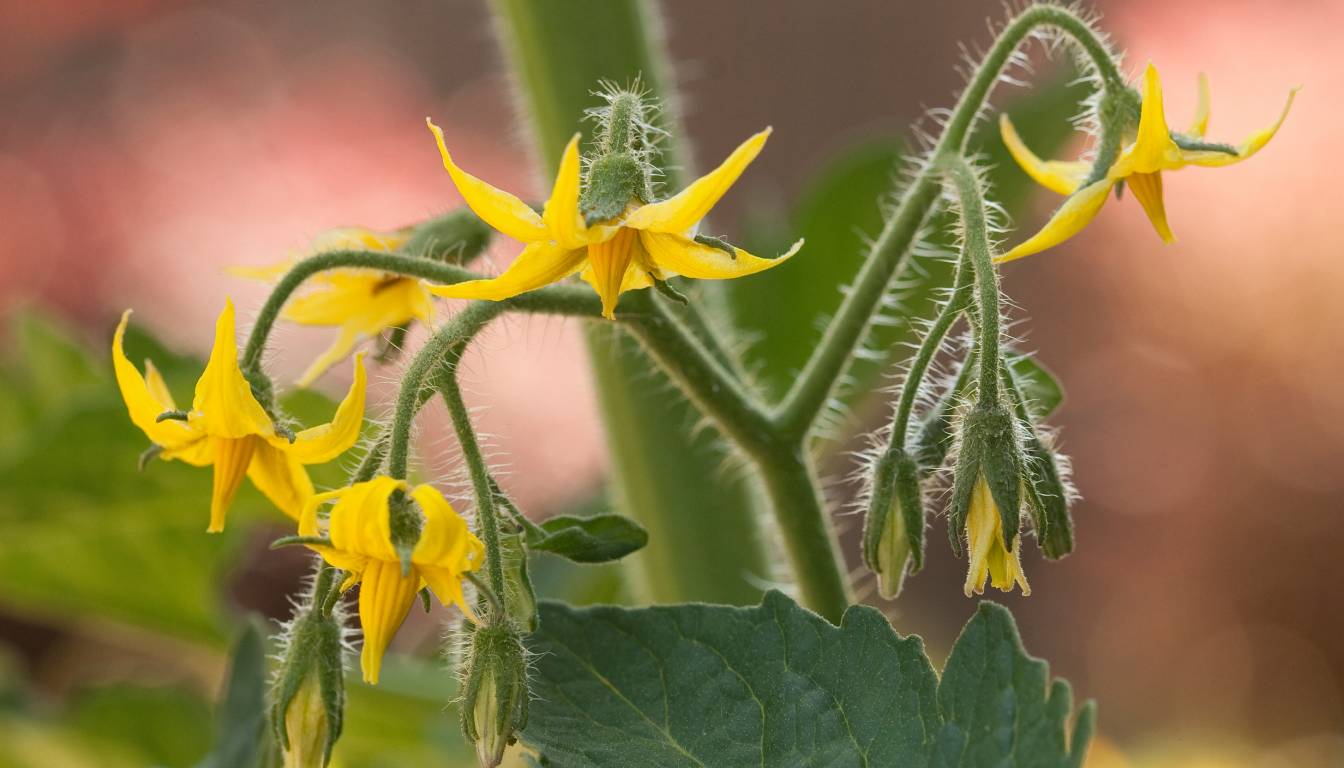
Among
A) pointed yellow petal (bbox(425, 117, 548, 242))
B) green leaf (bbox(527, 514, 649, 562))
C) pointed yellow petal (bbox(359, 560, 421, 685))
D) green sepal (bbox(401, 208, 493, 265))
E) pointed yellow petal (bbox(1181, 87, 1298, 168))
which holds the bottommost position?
pointed yellow petal (bbox(359, 560, 421, 685))

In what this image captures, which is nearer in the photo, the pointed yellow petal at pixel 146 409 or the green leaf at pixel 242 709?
the pointed yellow petal at pixel 146 409

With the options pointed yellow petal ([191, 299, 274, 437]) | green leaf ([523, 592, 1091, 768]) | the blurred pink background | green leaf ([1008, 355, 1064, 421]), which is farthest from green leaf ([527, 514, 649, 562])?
the blurred pink background

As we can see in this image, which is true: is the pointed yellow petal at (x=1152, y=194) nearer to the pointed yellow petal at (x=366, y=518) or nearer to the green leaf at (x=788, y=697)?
the green leaf at (x=788, y=697)

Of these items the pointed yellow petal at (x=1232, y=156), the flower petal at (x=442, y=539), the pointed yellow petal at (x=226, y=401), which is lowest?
the flower petal at (x=442, y=539)

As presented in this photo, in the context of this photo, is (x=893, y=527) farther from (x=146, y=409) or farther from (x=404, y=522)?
(x=146, y=409)

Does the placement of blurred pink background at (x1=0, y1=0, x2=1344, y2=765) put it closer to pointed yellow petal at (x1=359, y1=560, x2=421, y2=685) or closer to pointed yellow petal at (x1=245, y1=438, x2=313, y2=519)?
pointed yellow petal at (x1=245, y1=438, x2=313, y2=519)

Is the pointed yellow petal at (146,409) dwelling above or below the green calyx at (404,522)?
above

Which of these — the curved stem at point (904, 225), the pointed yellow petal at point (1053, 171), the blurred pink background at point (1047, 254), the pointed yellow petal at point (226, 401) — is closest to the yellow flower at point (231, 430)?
the pointed yellow petal at point (226, 401)

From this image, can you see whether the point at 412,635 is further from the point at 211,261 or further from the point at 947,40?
the point at 947,40
